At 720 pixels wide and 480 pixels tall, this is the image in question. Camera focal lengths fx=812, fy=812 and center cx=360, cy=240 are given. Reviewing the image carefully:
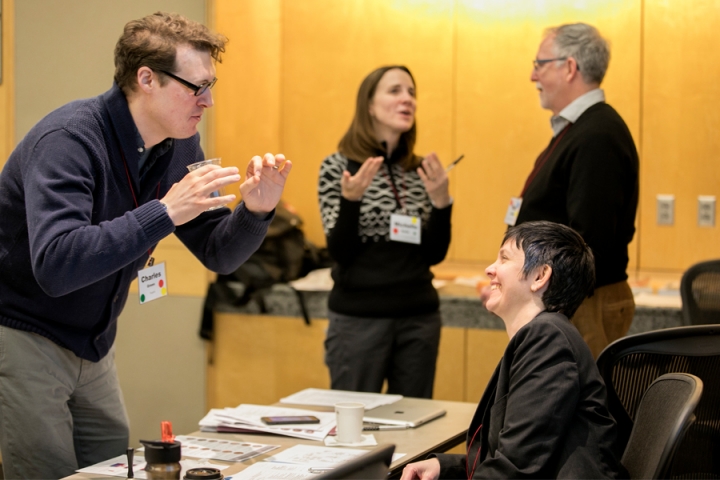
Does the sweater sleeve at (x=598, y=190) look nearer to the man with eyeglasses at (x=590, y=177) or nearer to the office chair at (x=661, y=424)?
the man with eyeglasses at (x=590, y=177)

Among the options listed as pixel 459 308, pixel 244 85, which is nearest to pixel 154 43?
pixel 459 308

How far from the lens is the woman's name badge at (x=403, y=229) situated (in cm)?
321

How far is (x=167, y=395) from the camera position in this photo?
4.43 meters

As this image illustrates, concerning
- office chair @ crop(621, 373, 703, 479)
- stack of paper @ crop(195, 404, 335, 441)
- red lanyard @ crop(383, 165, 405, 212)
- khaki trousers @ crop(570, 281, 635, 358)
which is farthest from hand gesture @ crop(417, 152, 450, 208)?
office chair @ crop(621, 373, 703, 479)

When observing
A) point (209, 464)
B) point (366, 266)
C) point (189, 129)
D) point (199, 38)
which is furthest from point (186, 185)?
point (366, 266)

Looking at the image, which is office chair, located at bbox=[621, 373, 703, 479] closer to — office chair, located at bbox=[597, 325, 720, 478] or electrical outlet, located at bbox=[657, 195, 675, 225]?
office chair, located at bbox=[597, 325, 720, 478]

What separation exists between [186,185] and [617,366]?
3.65 feet

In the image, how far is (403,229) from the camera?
321 centimetres

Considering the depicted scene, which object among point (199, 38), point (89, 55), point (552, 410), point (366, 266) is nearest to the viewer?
point (552, 410)

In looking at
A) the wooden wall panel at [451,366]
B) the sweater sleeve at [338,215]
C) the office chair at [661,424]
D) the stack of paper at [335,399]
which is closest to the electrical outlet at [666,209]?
the wooden wall panel at [451,366]

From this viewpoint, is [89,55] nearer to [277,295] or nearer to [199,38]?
[277,295]

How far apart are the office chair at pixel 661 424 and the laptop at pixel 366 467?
0.52 m

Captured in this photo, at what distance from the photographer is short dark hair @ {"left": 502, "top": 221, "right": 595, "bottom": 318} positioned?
1838mm

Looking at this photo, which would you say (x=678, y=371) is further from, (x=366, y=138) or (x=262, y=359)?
(x=262, y=359)
